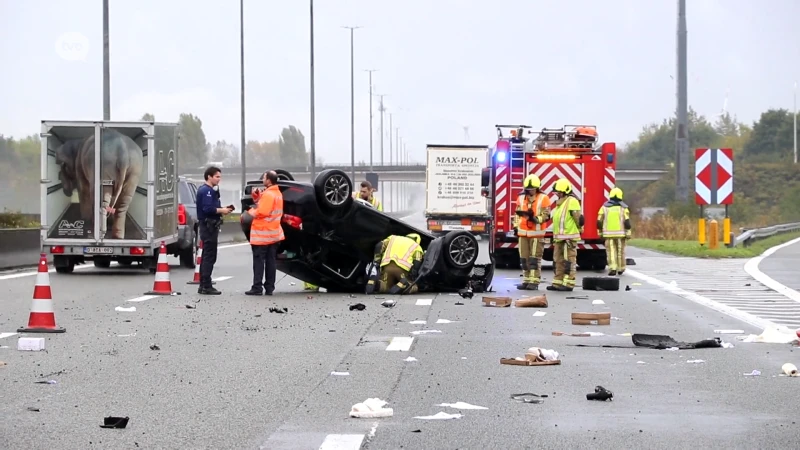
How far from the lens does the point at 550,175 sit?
25531mm

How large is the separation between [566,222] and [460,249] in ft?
7.50

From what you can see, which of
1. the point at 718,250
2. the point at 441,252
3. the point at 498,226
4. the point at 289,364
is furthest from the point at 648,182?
the point at 289,364

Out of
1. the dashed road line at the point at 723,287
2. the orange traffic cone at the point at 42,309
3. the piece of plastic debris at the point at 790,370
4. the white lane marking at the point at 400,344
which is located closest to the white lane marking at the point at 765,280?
the dashed road line at the point at 723,287

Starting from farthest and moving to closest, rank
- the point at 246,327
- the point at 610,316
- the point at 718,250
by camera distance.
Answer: the point at 718,250 → the point at 610,316 → the point at 246,327

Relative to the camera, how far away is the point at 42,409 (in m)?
7.90

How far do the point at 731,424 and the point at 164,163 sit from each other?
17.6 m

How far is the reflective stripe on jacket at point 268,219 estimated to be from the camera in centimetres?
1714

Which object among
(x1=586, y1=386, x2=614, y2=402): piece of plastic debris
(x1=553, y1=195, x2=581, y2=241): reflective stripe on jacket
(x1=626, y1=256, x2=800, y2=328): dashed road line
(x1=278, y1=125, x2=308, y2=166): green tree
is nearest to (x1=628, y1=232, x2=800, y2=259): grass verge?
(x1=626, y1=256, x2=800, y2=328): dashed road line

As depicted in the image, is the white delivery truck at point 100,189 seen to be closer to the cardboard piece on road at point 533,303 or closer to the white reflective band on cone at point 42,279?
the cardboard piece on road at point 533,303

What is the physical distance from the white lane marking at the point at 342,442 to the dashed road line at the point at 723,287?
26.5 feet

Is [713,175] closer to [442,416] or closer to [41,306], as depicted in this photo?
[41,306]

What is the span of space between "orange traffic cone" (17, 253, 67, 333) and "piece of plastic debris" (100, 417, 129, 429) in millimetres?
5281

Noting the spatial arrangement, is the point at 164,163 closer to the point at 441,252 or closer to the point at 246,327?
the point at 441,252

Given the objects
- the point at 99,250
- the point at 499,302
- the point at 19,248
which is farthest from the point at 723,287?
the point at 19,248
